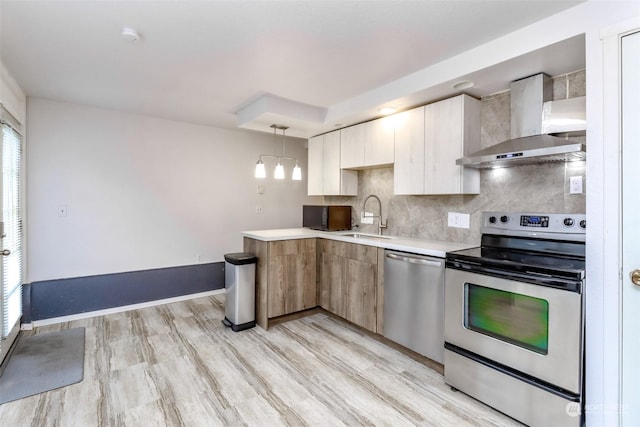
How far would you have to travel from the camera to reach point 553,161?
7.05ft

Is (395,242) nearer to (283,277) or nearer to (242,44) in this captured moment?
(283,277)

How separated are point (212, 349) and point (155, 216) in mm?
2036

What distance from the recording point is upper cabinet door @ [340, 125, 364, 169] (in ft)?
11.3

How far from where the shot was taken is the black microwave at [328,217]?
3639mm

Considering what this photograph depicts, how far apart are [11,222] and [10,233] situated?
100 mm

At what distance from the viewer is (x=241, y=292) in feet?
10.4

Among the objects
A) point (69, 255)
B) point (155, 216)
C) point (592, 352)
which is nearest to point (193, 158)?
point (155, 216)

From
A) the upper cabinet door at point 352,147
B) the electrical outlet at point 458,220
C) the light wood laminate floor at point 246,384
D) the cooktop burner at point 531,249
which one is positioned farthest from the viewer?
the upper cabinet door at point 352,147

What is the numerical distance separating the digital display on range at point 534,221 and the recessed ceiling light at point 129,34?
2900 millimetres

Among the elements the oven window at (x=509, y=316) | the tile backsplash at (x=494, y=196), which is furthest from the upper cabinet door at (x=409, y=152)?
the oven window at (x=509, y=316)

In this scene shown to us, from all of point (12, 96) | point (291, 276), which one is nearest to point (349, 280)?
point (291, 276)

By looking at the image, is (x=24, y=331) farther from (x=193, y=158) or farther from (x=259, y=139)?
(x=259, y=139)

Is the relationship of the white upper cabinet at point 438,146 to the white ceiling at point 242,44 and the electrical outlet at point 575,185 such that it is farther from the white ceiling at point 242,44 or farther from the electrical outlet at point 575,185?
the electrical outlet at point 575,185

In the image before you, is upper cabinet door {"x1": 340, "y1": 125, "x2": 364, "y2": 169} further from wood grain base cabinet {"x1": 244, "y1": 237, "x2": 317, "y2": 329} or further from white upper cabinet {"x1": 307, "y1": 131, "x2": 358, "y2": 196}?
wood grain base cabinet {"x1": 244, "y1": 237, "x2": 317, "y2": 329}
